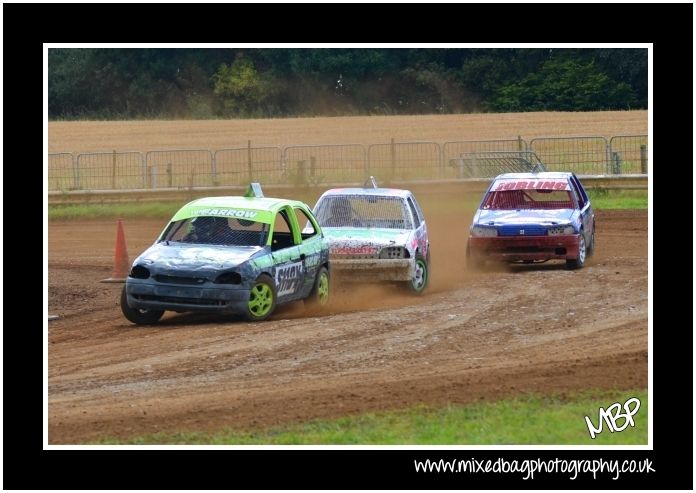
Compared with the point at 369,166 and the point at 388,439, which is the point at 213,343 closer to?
the point at 388,439

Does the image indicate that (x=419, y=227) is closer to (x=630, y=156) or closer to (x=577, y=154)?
(x=577, y=154)

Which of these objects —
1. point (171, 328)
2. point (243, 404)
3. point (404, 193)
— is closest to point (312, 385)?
point (243, 404)

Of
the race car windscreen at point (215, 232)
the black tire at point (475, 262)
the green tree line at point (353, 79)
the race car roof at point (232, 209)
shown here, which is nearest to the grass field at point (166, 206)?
the black tire at point (475, 262)

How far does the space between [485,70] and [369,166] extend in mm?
17286

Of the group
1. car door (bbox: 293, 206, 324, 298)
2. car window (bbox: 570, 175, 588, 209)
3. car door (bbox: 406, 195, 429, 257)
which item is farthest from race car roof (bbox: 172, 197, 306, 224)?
car window (bbox: 570, 175, 588, 209)

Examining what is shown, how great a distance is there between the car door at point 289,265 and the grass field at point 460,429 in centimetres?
519

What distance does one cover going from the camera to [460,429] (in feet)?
34.9

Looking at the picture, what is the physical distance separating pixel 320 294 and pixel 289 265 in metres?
1.01

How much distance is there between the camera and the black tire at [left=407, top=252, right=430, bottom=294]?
18.5 m

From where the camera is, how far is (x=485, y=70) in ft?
173

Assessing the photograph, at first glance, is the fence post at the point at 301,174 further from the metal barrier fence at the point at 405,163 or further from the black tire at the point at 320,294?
the black tire at the point at 320,294

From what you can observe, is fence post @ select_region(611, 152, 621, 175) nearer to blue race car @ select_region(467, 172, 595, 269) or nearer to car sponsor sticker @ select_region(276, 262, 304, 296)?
blue race car @ select_region(467, 172, 595, 269)

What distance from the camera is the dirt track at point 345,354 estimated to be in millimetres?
11406

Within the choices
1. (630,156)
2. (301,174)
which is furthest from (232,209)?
(630,156)
